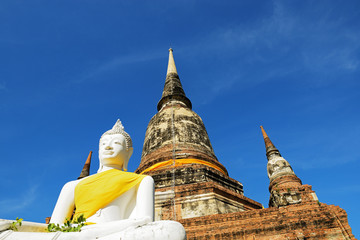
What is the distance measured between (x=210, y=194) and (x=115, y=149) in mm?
5068

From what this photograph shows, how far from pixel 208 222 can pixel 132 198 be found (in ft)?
11.8

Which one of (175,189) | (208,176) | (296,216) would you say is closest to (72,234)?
(296,216)

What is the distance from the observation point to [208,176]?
9.42m

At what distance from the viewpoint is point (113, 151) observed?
3.99 metres

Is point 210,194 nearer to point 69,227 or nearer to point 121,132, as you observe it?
point 121,132

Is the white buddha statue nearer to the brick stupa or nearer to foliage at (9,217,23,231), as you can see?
foliage at (9,217,23,231)

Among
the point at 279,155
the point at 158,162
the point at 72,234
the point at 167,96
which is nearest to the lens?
the point at 72,234

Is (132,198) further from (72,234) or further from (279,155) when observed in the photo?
(279,155)

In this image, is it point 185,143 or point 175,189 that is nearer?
point 175,189

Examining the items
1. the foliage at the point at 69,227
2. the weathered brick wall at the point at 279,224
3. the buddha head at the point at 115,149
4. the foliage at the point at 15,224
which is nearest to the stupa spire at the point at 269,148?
the weathered brick wall at the point at 279,224

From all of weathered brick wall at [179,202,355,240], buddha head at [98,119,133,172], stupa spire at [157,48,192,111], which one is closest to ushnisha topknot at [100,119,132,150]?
buddha head at [98,119,133,172]

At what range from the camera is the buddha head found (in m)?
3.97

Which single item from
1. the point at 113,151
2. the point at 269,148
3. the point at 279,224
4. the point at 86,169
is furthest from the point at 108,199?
the point at 86,169

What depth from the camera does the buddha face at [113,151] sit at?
13.0ft
